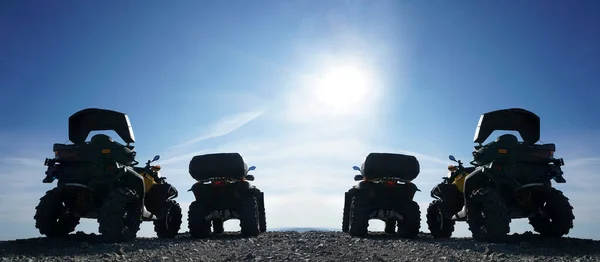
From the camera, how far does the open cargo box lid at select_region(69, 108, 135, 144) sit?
19.3 m

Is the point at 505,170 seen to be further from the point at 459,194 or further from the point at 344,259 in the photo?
the point at 344,259

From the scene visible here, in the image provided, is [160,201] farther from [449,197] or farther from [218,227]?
[449,197]

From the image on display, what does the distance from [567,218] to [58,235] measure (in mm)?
17230

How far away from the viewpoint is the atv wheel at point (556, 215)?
18.2 meters

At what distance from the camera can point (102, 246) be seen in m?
15.3

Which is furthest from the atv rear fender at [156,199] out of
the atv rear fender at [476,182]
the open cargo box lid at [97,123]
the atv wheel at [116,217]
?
the atv rear fender at [476,182]

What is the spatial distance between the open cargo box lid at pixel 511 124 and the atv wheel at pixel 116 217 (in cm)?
1241

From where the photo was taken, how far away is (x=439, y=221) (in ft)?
68.2

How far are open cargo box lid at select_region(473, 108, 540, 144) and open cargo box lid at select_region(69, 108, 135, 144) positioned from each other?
12.7 m

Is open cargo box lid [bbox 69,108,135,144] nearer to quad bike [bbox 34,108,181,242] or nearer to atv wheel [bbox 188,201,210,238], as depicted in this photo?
quad bike [bbox 34,108,181,242]

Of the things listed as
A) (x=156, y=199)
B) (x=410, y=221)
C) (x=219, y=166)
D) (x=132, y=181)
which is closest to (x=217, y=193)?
(x=219, y=166)

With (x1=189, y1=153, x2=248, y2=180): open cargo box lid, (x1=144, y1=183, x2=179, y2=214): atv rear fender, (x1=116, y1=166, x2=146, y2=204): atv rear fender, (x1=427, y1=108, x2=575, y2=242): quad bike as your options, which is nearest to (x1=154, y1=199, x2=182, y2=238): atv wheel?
(x1=144, y1=183, x2=179, y2=214): atv rear fender

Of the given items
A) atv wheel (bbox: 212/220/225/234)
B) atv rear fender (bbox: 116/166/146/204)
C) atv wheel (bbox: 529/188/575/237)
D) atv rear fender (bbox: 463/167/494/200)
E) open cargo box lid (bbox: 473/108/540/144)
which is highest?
open cargo box lid (bbox: 473/108/540/144)

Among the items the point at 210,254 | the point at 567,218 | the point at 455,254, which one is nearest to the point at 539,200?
the point at 567,218
